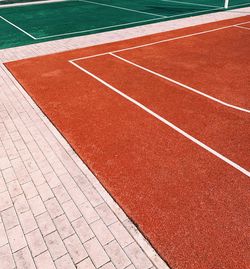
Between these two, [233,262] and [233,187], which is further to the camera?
[233,187]

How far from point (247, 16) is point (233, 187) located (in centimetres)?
1968

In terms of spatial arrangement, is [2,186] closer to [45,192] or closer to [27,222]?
[45,192]

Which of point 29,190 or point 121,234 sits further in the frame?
point 29,190

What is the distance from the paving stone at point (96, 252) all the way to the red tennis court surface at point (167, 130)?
2.88ft

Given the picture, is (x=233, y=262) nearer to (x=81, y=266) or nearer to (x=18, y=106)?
(x=81, y=266)

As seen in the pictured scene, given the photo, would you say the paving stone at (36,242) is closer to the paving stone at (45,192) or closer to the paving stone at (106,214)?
the paving stone at (45,192)

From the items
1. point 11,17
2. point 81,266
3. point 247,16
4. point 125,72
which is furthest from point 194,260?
point 11,17

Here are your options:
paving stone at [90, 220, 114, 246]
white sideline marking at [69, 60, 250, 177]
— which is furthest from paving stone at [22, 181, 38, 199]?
white sideline marking at [69, 60, 250, 177]

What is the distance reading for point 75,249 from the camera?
519 cm

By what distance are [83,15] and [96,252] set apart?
22504mm

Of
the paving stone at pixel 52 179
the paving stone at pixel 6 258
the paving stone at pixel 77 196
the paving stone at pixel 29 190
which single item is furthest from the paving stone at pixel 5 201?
the paving stone at pixel 77 196

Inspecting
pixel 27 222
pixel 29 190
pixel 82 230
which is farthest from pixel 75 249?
pixel 29 190

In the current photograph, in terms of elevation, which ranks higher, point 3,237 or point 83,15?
point 83,15

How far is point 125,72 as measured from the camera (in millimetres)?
12773
